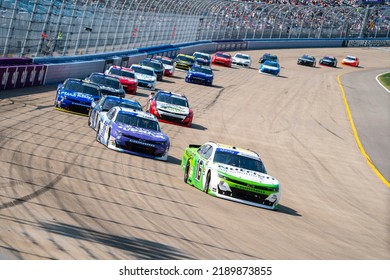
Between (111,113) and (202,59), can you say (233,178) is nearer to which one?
(111,113)

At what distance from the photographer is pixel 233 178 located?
17.9 metres

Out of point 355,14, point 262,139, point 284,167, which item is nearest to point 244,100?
point 262,139

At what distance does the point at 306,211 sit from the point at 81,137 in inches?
276

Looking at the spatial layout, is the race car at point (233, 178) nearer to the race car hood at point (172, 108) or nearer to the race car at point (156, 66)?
the race car hood at point (172, 108)

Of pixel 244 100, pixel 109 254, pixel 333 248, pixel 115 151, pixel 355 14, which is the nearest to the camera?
pixel 109 254

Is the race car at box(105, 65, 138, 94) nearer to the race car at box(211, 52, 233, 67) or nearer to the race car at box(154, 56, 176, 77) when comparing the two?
the race car at box(154, 56, 176, 77)

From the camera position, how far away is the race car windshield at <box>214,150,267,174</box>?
18.9 metres

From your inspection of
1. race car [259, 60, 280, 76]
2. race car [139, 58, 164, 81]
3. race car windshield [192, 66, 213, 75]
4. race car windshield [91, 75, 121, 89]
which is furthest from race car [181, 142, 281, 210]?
race car [259, 60, 280, 76]

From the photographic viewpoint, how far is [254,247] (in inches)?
529

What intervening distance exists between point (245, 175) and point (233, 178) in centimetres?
38

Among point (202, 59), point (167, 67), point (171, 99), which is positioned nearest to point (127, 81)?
point (171, 99)

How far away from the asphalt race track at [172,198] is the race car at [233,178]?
0.30 metres

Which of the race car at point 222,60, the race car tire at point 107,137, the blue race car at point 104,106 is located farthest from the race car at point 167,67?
the race car tire at point 107,137

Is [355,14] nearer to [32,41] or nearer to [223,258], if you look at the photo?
[32,41]
